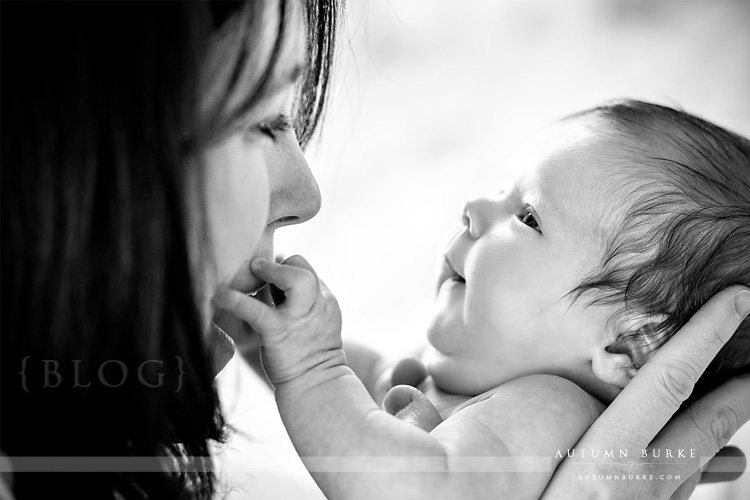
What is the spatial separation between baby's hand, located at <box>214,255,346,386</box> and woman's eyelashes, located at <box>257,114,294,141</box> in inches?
4.9

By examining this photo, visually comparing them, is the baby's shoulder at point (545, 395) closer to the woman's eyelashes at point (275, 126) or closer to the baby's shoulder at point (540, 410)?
the baby's shoulder at point (540, 410)

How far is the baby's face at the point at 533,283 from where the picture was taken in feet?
2.79

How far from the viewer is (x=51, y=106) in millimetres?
511

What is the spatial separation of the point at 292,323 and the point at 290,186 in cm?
14

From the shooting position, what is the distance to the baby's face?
2.79 ft

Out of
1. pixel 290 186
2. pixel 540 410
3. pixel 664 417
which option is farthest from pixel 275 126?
pixel 664 417

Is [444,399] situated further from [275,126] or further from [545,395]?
[275,126]

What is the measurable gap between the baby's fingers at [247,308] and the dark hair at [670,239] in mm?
368

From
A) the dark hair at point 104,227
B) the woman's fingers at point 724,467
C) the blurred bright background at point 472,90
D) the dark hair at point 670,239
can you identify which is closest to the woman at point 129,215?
the dark hair at point 104,227

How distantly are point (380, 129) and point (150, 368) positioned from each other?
1.30m

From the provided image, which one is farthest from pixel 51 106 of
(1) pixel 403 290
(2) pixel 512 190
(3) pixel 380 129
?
(3) pixel 380 129

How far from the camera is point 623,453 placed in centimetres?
75

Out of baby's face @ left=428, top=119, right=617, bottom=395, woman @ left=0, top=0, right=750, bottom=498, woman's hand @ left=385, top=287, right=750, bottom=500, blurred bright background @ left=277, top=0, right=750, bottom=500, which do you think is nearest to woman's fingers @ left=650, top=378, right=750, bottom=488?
woman's hand @ left=385, top=287, right=750, bottom=500

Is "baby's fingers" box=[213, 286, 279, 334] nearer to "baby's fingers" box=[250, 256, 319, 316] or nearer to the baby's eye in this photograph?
"baby's fingers" box=[250, 256, 319, 316]
